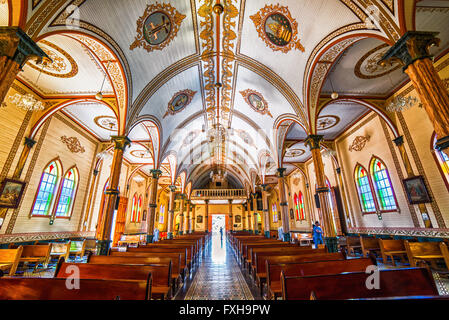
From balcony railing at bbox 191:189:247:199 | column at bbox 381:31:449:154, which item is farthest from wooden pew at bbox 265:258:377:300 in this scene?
balcony railing at bbox 191:189:247:199

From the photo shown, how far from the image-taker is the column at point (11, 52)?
9.87 ft

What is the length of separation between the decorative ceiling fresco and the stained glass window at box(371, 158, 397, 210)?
2867 mm

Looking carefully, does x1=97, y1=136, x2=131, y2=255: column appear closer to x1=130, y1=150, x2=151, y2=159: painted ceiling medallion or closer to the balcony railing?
x1=130, y1=150, x2=151, y2=159: painted ceiling medallion

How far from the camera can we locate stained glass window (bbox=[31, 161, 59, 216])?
338 inches

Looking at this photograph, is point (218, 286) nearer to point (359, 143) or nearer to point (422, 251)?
point (422, 251)

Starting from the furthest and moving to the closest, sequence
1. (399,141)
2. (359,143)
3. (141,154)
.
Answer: (141,154)
(359,143)
(399,141)

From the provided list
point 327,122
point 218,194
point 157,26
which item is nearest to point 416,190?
point 327,122

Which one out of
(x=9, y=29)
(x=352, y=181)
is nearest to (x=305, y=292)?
(x=9, y=29)

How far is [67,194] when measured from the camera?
10141 mm

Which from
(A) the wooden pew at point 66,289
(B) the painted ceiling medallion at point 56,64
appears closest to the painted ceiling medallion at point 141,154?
(B) the painted ceiling medallion at point 56,64

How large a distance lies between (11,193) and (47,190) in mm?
1996

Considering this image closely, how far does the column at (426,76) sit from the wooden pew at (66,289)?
4.89 meters

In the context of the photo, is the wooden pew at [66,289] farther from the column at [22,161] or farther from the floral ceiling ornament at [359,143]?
the floral ceiling ornament at [359,143]
